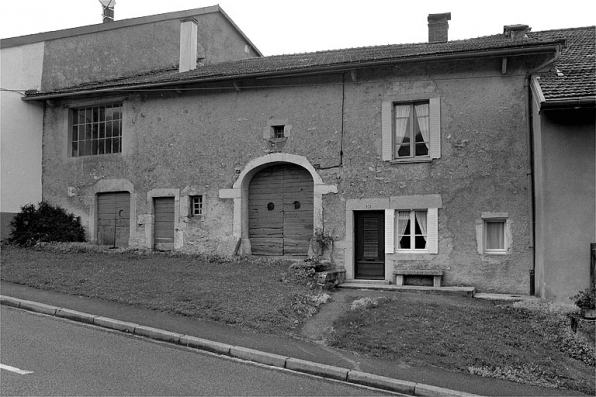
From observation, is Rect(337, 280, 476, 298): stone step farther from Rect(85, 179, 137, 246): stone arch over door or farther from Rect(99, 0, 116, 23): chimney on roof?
Rect(99, 0, 116, 23): chimney on roof

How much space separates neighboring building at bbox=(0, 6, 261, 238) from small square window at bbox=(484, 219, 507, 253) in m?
10.6

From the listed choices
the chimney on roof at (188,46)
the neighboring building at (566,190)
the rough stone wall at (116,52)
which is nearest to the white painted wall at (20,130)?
the rough stone wall at (116,52)

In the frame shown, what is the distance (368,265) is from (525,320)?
5171 mm

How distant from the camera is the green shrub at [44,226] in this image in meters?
17.0

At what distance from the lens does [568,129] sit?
10828 mm

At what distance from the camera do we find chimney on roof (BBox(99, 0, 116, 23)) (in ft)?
70.6

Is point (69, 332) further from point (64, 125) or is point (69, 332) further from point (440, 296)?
point (64, 125)

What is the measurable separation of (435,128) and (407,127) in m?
0.78

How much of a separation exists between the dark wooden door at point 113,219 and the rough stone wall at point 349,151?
18.4 inches

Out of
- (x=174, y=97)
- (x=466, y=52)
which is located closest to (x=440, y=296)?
(x=466, y=52)

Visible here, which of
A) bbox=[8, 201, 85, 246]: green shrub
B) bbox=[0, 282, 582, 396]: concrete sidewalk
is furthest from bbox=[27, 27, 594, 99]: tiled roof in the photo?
bbox=[0, 282, 582, 396]: concrete sidewalk

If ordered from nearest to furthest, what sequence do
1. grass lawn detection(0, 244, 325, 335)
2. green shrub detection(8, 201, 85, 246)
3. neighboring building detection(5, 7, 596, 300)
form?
grass lawn detection(0, 244, 325, 335), neighboring building detection(5, 7, 596, 300), green shrub detection(8, 201, 85, 246)

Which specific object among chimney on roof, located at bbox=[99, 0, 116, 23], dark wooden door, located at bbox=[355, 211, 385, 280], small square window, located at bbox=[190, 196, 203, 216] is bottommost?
dark wooden door, located at bbox=[355, 211, 385, 280]

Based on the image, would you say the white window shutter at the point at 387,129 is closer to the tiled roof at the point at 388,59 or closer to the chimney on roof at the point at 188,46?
the tiled roof at the point at 388,59
